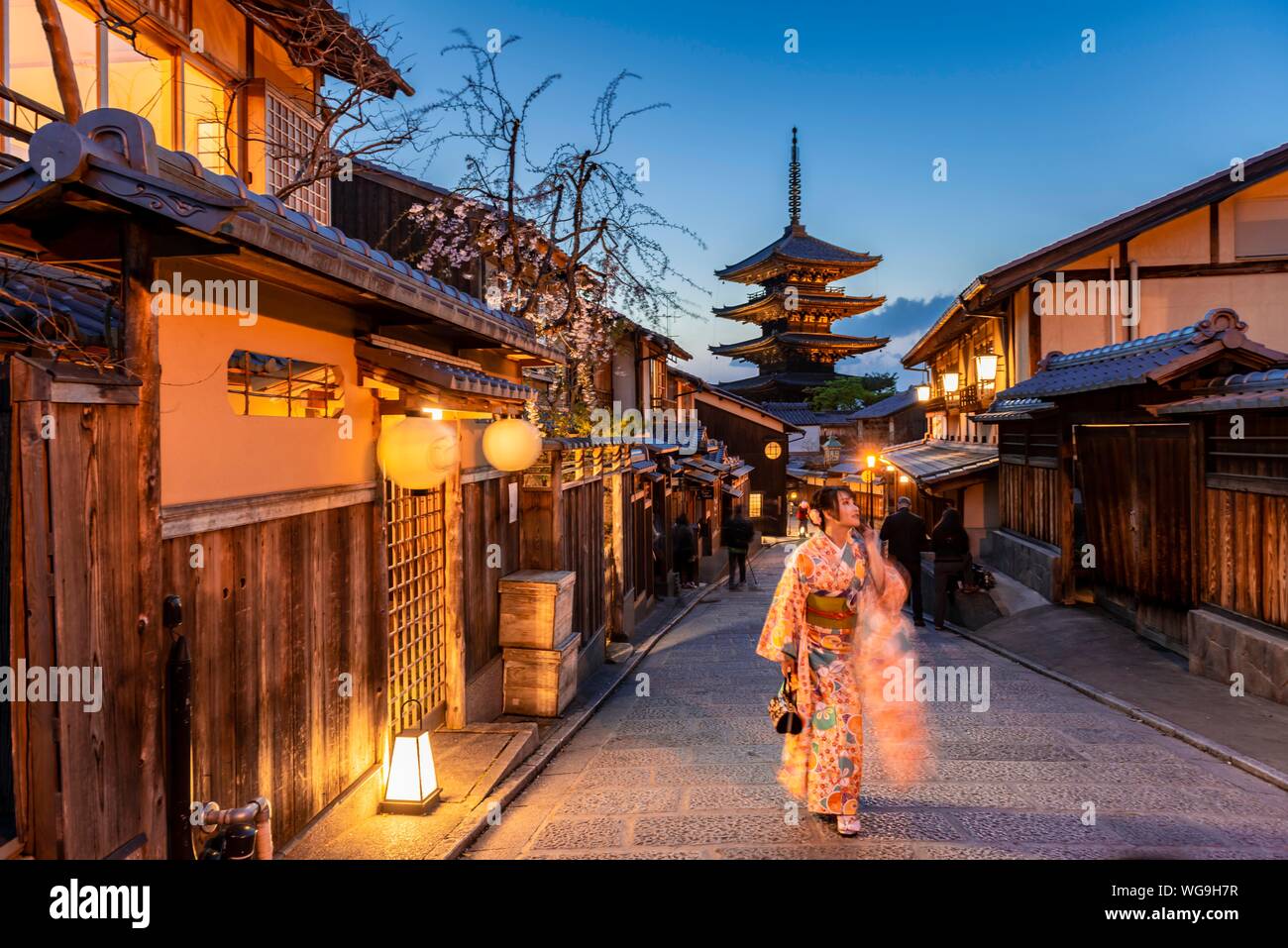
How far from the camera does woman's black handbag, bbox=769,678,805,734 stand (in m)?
5.36

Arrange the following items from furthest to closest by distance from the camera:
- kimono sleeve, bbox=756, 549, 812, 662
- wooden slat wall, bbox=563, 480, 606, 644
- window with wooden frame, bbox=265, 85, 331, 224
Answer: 1. wooden slat wall, bbox=563, 480, 606, 644
2. window with wooden frame, bbox=265, 85, 331, 224
3. kimono sleeve, bbox=756, 549, 812, 662

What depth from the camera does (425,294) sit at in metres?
5.52

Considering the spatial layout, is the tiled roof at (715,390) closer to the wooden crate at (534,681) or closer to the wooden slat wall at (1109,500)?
the wooden slat wall at (1109,500)

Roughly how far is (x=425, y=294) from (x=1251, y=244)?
17386 millimetres

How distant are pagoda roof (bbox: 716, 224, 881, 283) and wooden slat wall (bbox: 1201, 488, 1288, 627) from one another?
43.2 meters

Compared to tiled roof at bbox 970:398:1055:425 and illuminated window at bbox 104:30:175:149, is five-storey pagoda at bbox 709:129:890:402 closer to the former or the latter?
tiled roof at bbox 970:398:1055:425

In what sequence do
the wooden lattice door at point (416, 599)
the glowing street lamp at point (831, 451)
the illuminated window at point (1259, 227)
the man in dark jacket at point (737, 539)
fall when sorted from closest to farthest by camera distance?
the wooden lattice door at point (416, 599), the illuminated window at point (1259, 227), the man in dark jacket at point (737, 539), the glowing street lamp at point (831, 451)

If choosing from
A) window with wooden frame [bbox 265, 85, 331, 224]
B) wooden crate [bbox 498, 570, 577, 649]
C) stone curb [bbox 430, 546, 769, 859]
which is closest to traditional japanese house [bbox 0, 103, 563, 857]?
stone curb [bbox 430, 546, 769, 859]

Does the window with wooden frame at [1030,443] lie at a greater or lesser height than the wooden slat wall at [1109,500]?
greater

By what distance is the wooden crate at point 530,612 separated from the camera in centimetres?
828

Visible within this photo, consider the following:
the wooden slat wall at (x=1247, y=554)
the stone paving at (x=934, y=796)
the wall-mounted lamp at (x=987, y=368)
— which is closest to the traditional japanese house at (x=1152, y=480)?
the wooden slat wall at (x=1247, y=554)

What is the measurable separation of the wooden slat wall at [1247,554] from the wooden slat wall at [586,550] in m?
7.40

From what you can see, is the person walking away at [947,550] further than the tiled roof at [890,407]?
No
